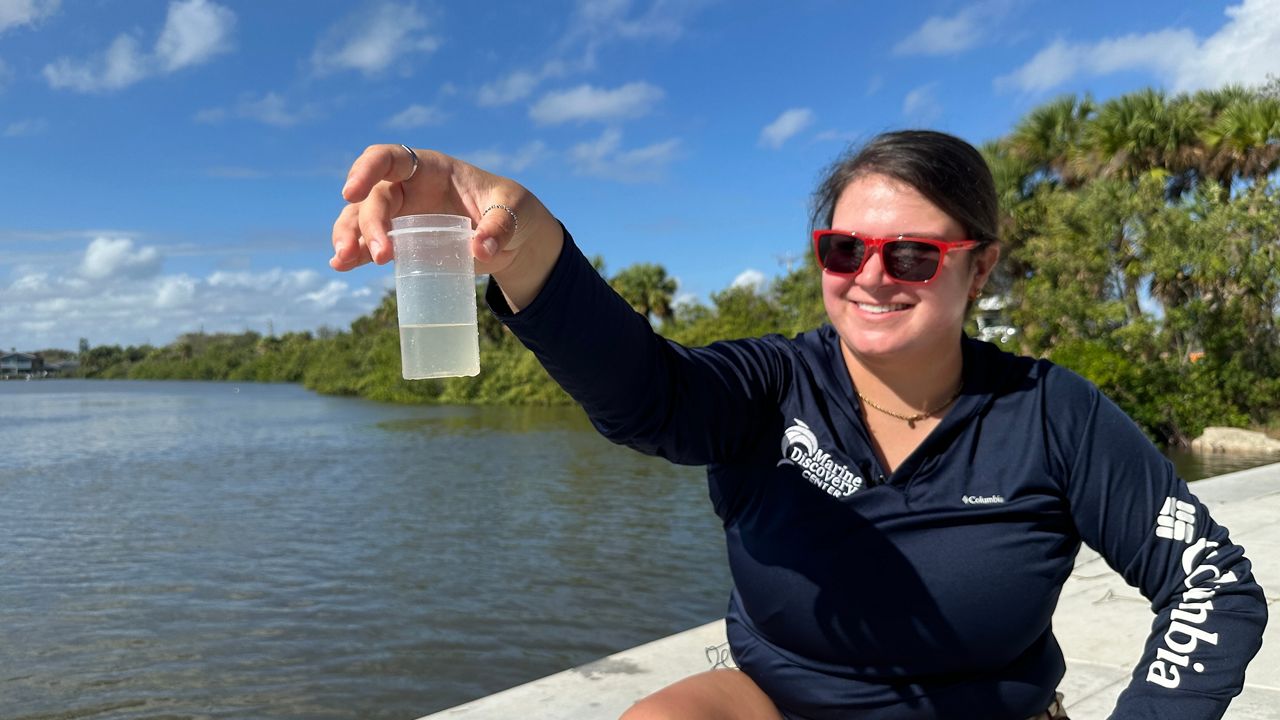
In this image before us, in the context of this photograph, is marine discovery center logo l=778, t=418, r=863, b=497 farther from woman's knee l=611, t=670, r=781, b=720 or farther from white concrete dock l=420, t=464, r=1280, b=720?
white concrete dock l=420, t=464, r=1280, b=720

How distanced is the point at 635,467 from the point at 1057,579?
17.6 meters

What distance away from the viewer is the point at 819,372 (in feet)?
6.18

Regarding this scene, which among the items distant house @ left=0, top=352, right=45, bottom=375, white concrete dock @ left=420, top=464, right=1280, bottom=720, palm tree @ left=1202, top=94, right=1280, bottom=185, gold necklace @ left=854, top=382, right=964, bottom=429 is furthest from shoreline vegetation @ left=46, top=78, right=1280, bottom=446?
distant house @ left=0, top=352, right=45, bottom=375

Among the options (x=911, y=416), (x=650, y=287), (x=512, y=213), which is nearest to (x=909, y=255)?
(x=911, y=416)

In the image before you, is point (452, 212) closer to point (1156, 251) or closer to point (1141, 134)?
point (1156, 251)

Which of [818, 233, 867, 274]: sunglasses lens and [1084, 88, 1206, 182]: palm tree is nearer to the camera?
[818, 233, 867, 274]: sunglasses lens

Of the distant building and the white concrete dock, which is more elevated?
the distant building

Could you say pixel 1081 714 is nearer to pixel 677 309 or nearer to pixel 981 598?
pixel 981 598

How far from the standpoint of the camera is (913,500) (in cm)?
174

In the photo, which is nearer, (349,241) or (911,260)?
(349,241)

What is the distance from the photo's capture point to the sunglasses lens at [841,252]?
5.92ft

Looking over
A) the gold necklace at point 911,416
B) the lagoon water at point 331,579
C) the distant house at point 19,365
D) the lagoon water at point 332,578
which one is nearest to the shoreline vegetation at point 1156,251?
the lagoon water at point 332,578

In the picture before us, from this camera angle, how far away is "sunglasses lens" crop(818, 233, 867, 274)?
1806 mm

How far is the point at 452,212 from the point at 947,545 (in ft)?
3.34
